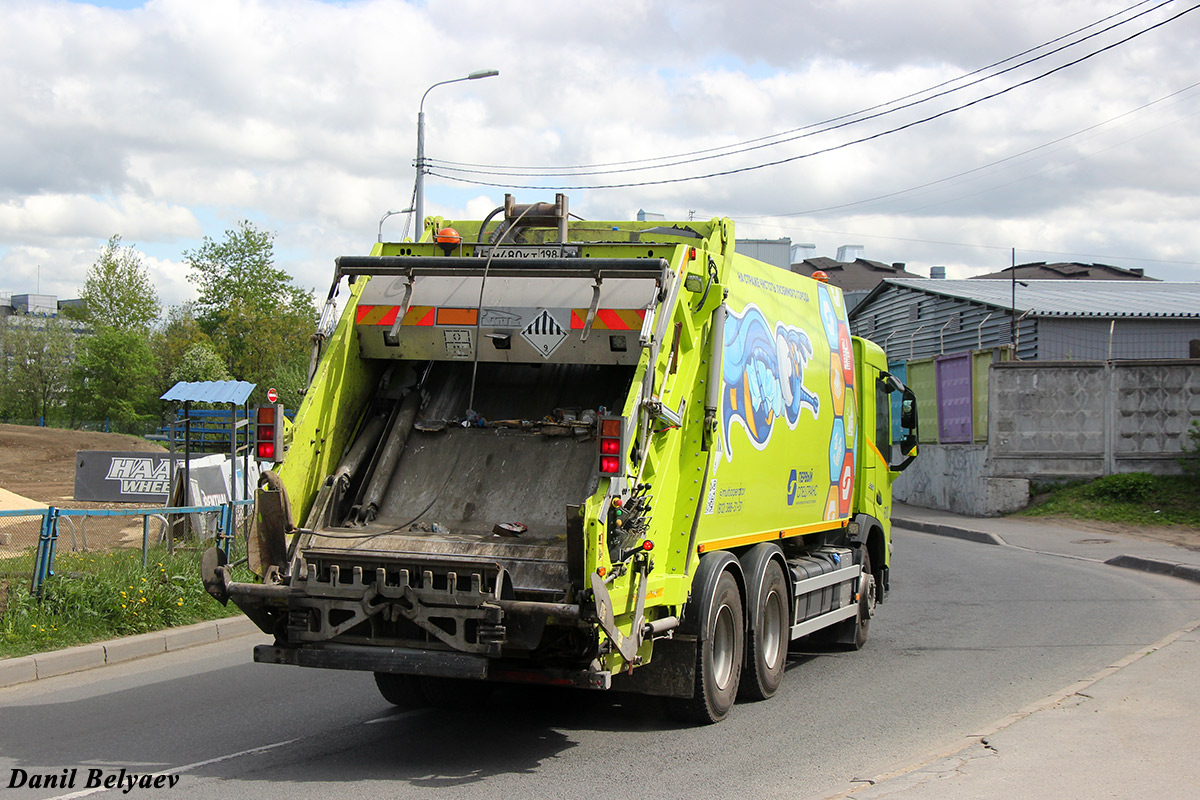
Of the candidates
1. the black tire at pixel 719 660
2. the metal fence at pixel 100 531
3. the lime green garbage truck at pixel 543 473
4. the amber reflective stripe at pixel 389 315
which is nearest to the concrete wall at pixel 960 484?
the metal fence at pixel 100 531

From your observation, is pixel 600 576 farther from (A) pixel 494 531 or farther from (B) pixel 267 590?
(B) pixel 267 590

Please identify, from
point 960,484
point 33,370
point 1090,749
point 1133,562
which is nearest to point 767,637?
point 1090,749

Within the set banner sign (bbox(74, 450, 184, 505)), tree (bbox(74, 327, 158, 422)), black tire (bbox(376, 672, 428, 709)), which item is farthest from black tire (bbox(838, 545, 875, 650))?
tree (bbox(74, 327, 158, 422))

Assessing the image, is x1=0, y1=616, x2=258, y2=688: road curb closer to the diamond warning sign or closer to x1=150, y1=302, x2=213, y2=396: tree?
the diamond warning sign

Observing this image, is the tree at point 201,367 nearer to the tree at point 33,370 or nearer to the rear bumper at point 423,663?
the tree at point 33,370

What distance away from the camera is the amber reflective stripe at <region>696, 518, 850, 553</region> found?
A: 23.0ft

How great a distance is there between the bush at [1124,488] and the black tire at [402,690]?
1732 centimetres

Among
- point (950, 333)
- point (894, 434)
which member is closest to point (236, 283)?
point (950, 333)

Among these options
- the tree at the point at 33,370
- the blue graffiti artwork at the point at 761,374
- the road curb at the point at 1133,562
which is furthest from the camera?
the tree at the point at 33,370

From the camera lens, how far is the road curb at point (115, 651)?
8352 mm

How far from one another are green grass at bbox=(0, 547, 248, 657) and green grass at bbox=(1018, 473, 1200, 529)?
16.1 m

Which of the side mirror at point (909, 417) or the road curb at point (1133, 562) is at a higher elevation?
the side mirror at point (909, 417)

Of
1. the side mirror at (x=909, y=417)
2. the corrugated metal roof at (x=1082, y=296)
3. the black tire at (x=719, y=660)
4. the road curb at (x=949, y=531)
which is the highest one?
the corrugated metal roof at (x=1082, y=296)

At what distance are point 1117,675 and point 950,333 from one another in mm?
24677
